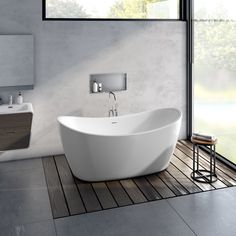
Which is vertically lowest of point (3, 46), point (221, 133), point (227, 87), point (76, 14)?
point (221, 133)

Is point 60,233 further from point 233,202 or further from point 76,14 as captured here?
point 76,14

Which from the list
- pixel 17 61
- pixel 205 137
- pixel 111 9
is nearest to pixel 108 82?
pixel 111 9

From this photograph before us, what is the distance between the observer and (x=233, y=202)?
3355mm

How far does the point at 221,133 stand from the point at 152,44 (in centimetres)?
157

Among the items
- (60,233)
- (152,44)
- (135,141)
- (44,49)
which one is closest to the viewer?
(60,233)

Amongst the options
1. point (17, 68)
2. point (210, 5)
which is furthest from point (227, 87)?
point (17, 68)

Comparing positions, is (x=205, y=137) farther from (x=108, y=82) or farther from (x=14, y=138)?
(x=14, y=138)

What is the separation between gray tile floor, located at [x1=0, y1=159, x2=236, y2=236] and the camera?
9.48 ft

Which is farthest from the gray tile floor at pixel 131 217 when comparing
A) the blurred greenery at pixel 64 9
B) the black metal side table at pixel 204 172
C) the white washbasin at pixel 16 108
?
the blurred greenery at pixel 64 9

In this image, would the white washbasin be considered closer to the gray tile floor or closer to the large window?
the gray tile floor

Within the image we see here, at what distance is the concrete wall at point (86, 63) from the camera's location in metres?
4.37

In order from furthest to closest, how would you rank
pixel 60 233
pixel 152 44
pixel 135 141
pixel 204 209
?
pixel 152 44 → pixel 135 141 → pixel 204 209 → pixel 60 233

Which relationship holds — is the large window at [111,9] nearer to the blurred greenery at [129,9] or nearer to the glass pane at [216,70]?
the blurred greenery at [129,9]

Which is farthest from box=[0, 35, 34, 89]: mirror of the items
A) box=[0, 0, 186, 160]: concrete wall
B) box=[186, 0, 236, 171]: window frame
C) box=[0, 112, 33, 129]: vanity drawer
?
box=[186, 0, 236, 171]: window frame
